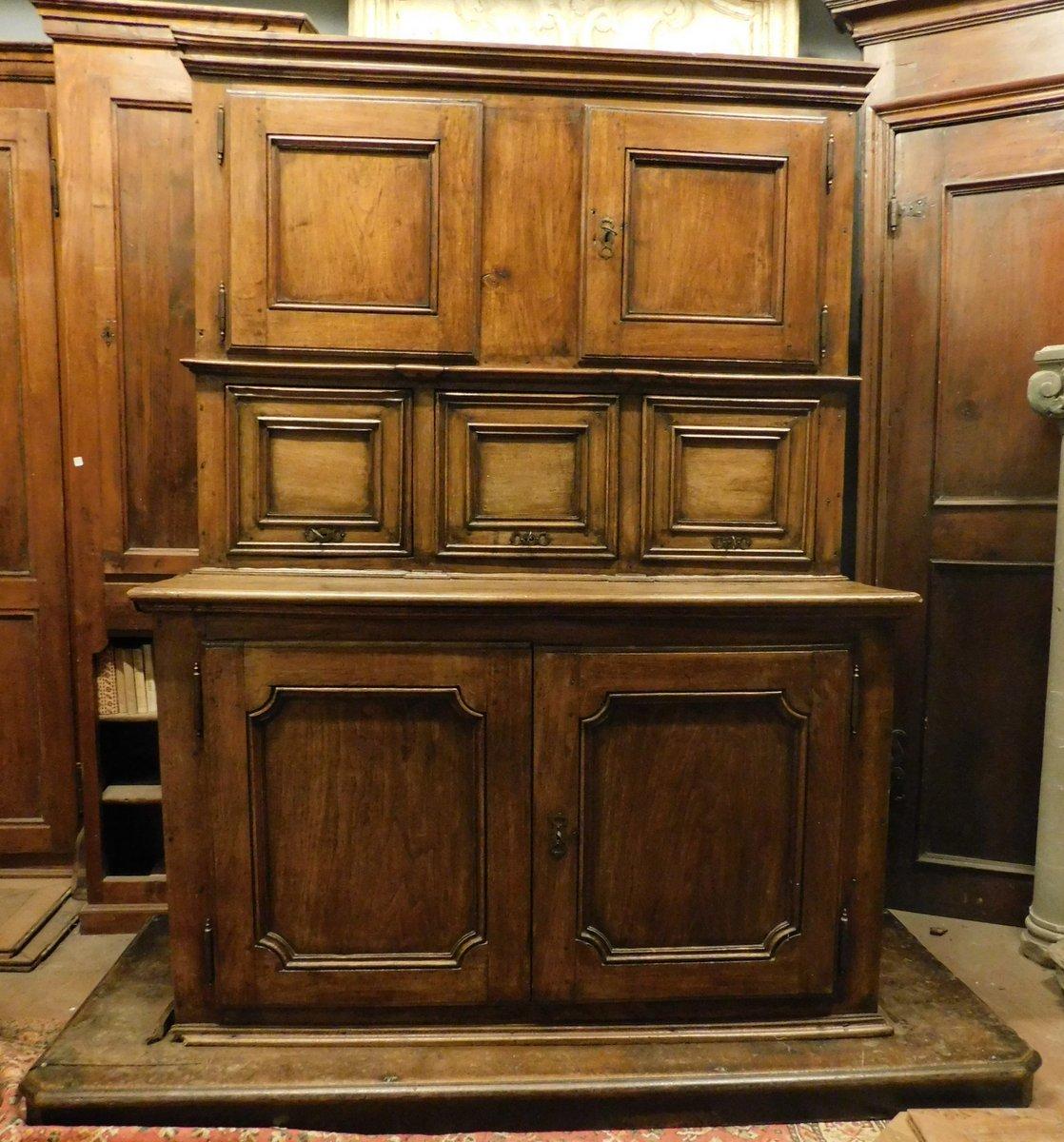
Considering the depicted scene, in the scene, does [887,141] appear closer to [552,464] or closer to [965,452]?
[965,452]

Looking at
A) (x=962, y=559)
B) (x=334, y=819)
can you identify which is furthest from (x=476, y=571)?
(x=962, y=559)

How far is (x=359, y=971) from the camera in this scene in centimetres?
177

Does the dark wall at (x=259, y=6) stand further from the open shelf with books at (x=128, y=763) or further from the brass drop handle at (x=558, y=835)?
the brass drop handle at (x=558, y=835)

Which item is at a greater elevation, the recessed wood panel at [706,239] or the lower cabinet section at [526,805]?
the recessed wood panel at [706,239]

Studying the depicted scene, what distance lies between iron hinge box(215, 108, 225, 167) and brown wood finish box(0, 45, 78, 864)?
38.0 inches

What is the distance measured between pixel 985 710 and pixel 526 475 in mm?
1561

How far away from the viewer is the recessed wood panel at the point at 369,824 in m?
1.74

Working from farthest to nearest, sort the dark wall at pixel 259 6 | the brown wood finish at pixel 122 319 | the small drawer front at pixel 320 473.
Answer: the dark wall at pixel 259 6
the brown wood finish at pixel 122 319
the small drawer front at pixel 320 473

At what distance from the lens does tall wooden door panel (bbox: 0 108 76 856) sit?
2.43 metres

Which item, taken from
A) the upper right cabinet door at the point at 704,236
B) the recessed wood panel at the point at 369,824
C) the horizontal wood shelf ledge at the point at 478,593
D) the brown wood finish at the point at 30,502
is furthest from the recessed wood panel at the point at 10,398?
the upper right cabinet door at the point at 704,236

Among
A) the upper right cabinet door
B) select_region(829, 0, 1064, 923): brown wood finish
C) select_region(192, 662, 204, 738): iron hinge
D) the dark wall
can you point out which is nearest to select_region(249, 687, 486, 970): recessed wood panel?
select_region(192, 662, 204, 738): iron hinge

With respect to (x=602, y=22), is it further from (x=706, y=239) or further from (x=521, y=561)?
(x=521, y=561)

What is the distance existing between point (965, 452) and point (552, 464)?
4.24 ft

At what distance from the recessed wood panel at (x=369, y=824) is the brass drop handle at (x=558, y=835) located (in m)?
0.15
